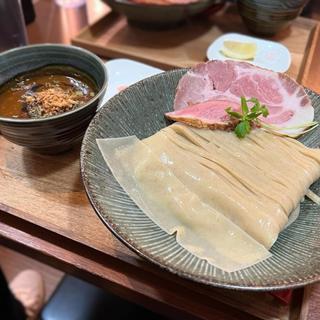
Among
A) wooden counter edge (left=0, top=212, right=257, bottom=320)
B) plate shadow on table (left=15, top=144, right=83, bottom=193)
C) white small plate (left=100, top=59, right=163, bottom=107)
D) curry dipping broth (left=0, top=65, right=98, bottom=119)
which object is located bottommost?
wooden counter edge (left=0, top=212, right=257, bottom=320)

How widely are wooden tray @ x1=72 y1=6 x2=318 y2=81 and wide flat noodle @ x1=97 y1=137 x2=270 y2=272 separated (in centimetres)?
59

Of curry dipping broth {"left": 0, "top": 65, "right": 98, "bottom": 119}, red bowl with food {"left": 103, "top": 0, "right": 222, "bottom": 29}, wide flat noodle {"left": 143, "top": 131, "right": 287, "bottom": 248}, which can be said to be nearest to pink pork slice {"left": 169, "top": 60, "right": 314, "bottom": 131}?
wide flat noodle {"left": 143, "top": 131, "right": 287, "bottom": 248}

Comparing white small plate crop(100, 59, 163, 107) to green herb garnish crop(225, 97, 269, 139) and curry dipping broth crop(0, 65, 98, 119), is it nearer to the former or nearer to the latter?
curry dipping broth crop(0, 65, 98, 119)

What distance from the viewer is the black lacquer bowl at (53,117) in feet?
2.91

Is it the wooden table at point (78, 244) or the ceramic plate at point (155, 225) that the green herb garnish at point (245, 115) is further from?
the wooden table at point (78, 244)

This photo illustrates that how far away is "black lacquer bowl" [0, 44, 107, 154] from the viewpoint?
0.89 metres

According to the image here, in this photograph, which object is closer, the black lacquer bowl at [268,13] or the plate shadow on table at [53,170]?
the plate shadow on table at [53,170]

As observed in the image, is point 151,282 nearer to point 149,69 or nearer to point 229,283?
point 229,283

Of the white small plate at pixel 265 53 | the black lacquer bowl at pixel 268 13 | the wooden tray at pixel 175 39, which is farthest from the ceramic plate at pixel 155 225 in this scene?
the black lacquer bowl at pixel 268 13

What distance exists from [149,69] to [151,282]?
70 cm

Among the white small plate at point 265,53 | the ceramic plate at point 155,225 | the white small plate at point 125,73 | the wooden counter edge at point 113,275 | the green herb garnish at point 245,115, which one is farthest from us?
the white small plate at point 265,53

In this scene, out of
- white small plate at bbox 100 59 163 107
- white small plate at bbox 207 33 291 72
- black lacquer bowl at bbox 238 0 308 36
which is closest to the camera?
white small plate at bbox 100 59 163 107

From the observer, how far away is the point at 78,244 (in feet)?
2.89

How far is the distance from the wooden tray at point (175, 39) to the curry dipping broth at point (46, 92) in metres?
0.45
